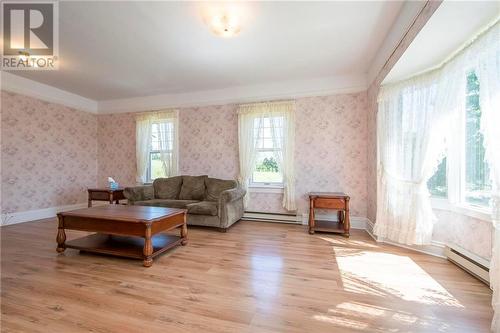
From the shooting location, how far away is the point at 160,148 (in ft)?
→ 16.5

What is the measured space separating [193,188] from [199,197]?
222mm

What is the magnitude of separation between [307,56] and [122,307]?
3.59 metres

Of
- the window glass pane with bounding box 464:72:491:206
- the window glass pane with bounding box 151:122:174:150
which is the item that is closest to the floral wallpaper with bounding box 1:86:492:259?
the window glass pane with bounding box 151:122:174:150

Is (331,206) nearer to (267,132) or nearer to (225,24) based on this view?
(267,132)

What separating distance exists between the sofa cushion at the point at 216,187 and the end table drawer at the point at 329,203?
1.53 meters

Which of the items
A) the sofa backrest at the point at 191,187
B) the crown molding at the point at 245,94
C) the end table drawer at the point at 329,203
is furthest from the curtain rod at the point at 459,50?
the sofa backrest at the point at 191,187

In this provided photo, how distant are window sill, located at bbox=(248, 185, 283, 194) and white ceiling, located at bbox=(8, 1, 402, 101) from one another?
2029mm

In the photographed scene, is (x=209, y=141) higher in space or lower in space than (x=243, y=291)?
higher

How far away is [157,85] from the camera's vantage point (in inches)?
175

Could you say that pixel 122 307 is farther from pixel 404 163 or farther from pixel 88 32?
pixel 404 163

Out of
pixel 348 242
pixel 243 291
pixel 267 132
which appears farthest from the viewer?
pixel 267 132

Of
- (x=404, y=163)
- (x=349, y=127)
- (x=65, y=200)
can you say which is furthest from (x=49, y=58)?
(x=404, y=163)

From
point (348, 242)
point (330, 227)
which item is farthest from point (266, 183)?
point (348, 242)

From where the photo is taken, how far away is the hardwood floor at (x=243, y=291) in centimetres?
148
